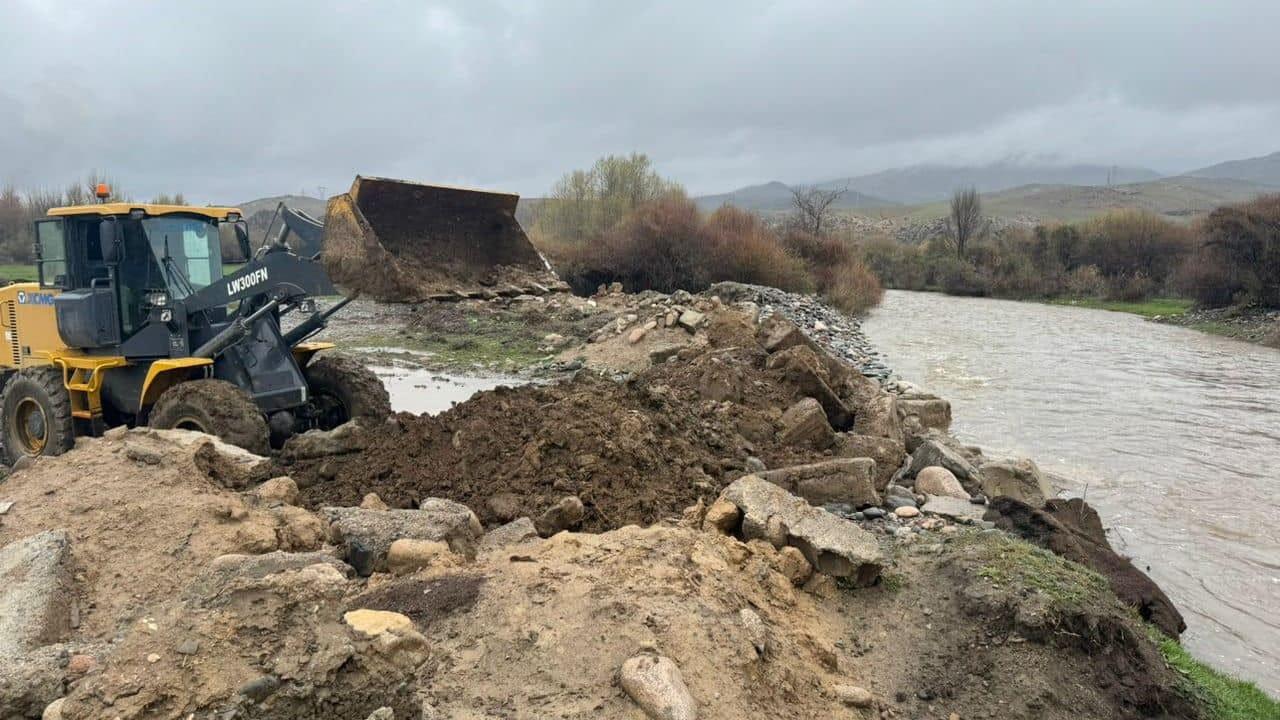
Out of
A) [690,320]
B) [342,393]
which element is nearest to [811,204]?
[690,320]

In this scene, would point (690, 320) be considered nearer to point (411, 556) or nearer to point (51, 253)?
point (51, 253)

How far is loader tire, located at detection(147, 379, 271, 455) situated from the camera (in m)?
7.59

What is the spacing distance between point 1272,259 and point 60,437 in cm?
3310

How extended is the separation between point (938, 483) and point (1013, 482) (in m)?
0.82

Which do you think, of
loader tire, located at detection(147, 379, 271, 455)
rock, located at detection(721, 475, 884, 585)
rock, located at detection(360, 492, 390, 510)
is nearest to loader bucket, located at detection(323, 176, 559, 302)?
loader tire, located at detection(147, 379, 271, 455)

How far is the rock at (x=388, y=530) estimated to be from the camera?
16.6 ft

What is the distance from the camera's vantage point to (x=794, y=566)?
5.44 meters

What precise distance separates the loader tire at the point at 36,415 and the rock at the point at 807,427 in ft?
23.3

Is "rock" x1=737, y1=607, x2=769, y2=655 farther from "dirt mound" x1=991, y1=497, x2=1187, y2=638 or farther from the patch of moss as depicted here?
"dirt mound" x1=991, y1=497, x2=1187, y2=638

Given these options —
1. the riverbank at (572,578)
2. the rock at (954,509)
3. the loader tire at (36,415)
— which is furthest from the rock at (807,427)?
the loader tire at (36,415)

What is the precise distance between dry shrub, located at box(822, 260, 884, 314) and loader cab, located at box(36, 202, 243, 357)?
78.0ft

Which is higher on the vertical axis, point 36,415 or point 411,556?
point 36,415

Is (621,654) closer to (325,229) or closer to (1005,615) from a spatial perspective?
(1005,615)

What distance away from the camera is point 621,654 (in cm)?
390
